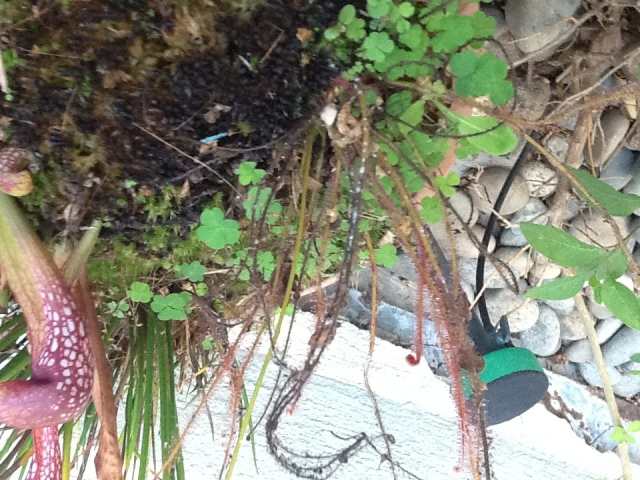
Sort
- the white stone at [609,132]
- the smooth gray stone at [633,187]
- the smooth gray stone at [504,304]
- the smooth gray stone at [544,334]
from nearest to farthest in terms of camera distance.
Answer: the white stone at [609,132] < the smooth gray stone at [633,187] < the smooth gray stone at [504,304] < the smooth gray stone at [544,334]

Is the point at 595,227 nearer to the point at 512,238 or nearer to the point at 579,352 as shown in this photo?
the point at 512,238

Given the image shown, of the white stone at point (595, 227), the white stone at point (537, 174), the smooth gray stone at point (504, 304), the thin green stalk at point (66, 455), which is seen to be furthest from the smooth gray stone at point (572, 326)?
the thin green stalk at point (66, 455)

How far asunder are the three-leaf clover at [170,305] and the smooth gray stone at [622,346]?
106cm

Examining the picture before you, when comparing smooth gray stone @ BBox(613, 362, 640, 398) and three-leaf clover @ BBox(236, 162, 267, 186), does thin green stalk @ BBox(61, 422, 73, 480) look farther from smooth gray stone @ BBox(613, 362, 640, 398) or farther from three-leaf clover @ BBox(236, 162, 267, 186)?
smooth gray stone @ BBox(613, 362, 640, 398)

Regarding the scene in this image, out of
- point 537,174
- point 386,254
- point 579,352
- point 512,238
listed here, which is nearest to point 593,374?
point 579,352

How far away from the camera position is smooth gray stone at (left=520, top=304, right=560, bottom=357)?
1.15m

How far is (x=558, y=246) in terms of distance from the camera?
1.50 ft

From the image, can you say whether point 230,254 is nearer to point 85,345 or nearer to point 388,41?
point 85,345

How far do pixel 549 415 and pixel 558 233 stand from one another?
38.1 inches

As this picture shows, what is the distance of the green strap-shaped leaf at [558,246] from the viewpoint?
0.45 metres

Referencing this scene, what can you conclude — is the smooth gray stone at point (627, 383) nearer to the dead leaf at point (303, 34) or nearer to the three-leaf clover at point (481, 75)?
the three-leaf clover at point (481, 75)

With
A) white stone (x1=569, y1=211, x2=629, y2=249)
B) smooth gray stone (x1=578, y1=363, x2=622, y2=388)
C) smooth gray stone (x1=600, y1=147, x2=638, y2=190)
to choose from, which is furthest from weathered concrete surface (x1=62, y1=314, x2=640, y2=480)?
smooth gray stone (x1=600, y1=147, x2=638, y2=190)

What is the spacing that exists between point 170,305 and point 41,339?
19 centimetres

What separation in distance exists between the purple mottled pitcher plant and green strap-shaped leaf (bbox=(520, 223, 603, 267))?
0.45 meters
